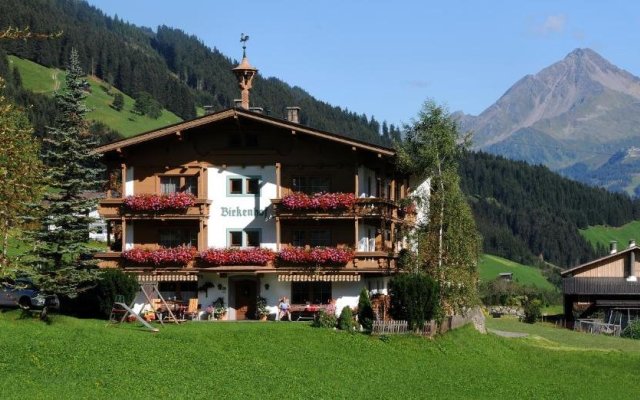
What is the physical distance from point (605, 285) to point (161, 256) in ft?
135

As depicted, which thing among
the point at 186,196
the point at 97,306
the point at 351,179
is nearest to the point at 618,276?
the point at 351,179

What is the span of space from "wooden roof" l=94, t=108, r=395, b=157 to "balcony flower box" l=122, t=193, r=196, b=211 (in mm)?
2718

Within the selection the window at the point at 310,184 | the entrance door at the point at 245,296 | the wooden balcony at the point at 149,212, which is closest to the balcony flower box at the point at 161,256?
the wooden balcony at the point at 149,212

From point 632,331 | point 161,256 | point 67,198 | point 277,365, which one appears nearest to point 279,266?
point 161,256

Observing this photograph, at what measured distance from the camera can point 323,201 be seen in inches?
2040

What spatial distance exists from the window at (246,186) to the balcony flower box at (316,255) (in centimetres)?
381

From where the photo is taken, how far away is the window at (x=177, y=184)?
54688 millimetres

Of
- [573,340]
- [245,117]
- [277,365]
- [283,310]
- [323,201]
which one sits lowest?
[573,340]

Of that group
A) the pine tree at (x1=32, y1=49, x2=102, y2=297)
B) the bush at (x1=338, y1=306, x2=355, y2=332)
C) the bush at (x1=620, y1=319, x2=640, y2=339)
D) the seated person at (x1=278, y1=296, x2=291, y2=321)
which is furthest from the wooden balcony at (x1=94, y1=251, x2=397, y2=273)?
the bush at (x1=620, y1=319, x2=640, y2=339)

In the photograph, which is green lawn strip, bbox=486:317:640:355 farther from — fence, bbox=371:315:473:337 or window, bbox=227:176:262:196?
window, bbox=227:176:262:196

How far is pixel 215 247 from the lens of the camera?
2114 inches

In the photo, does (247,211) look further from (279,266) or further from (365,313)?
(365,313)

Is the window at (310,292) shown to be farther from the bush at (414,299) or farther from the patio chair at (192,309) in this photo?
the bush at (414,299)

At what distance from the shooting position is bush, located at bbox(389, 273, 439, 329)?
1827 inches
